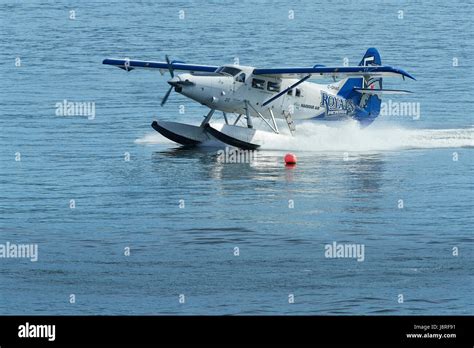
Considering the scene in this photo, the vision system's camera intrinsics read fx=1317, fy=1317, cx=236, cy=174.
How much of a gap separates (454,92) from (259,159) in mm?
17041

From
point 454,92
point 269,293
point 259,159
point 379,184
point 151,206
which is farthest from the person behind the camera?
point 454,92

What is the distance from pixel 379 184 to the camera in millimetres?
31719

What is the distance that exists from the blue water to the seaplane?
2.28 feet

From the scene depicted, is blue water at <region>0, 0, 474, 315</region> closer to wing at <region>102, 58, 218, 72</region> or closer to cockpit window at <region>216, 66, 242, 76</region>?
wing at <region>102, 58, 218, 72</region>

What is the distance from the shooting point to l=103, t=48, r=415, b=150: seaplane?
3619cm

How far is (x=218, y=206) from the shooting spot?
28.6 meters

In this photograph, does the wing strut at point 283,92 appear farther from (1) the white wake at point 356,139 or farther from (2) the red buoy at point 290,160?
(2) the red buoy at point 290,160

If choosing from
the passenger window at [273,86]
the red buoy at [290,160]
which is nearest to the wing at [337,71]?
the passenger window at [273,86]

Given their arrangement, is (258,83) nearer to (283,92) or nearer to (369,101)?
(283,92)

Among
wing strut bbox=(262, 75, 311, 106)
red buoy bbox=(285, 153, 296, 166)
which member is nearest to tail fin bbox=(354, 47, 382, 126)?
wing strut bbox=(262, 75, 311, 106)

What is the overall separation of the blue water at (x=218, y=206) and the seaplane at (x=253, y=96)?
696 millimetres

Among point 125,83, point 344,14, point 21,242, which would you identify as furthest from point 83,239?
point 344,14
